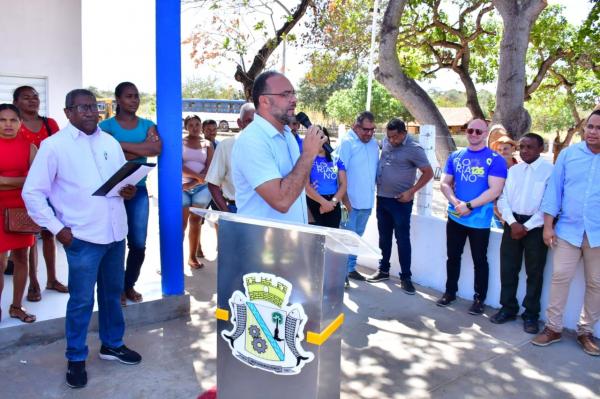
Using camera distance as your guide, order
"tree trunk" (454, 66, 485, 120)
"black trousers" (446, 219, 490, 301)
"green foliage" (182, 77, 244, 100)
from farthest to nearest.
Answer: "green foliage" (182, 77, 244, 100) → "tree trunk" (454, 66, 485, 120) → "black trousers" (446, 219, 490, 301)

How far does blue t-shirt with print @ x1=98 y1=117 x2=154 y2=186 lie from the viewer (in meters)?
3.85

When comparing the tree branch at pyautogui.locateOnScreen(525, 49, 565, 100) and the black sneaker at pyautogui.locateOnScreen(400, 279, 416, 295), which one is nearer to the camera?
the black sneaker at pyautogui.locateOnScreen(400, 279, 416, 295)

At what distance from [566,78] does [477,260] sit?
55.0 ft

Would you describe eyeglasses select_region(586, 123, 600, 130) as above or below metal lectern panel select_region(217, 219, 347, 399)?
above

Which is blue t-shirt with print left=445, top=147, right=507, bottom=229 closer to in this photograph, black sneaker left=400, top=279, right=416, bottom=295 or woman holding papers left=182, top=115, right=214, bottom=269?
black sneaker left=400, top=279, right=416, bottom=295

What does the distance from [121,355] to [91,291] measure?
24.4 inches

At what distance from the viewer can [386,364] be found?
11.9 ft

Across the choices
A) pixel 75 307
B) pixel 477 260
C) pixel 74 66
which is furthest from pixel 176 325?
pixel 74 66

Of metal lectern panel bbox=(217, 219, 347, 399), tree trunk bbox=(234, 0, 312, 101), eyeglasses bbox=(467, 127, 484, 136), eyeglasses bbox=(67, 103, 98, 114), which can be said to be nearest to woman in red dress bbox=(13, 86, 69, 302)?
eyeglasses bbox=(67, 103, 98, 114)

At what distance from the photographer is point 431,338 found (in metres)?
4.09

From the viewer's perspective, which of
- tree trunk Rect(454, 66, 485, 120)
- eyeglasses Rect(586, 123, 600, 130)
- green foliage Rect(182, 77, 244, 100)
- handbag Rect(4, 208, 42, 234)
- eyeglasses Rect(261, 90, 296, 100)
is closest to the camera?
eyeglasses Rect(261, 90, 296, 100)

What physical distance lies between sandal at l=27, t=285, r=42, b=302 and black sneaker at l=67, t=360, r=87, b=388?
3.76ft

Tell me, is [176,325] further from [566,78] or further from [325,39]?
[566,78]

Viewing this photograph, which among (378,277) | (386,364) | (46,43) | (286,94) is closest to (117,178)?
(286,94)
